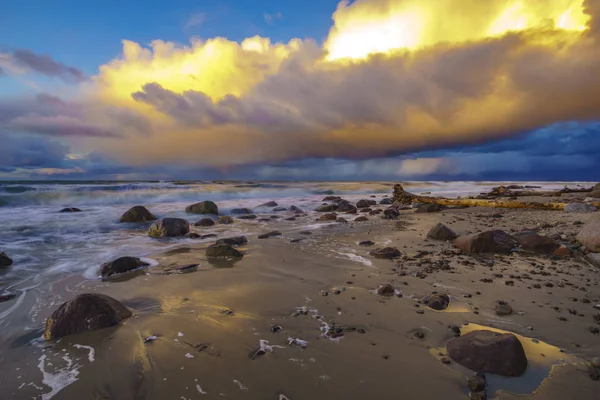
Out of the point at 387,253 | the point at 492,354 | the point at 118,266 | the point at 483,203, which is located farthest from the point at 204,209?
the point at 492,354

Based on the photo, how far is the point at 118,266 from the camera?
5934mm

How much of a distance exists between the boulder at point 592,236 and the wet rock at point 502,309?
12.1ft

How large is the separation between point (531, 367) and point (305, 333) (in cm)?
213

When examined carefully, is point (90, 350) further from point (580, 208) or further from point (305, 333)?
point (580, 208)

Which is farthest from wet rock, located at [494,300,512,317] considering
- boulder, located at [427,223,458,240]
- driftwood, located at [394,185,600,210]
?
driftwood, located at [394,185,600,210]

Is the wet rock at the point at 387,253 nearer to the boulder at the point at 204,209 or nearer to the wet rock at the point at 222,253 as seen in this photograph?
the wet rock at the point at 222,253

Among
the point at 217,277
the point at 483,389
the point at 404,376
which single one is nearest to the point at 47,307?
the point at 217,277

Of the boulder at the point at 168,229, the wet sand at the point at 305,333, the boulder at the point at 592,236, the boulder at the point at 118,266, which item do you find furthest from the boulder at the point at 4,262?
the boulder at the point at 592,236

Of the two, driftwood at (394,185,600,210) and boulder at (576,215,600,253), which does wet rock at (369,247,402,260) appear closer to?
boulder at (576,215,600,253)

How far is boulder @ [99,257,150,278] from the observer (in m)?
5.84

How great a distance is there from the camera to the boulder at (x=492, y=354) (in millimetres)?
2568

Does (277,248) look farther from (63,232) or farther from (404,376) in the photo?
(63,232)

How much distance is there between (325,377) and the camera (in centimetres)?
263

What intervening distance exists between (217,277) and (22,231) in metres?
10.4
